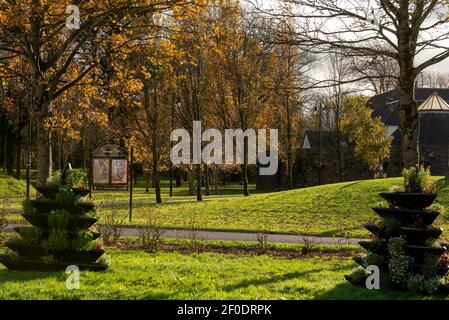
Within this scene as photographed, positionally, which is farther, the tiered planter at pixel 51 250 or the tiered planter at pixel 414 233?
the tiered planter at pixel 51 250

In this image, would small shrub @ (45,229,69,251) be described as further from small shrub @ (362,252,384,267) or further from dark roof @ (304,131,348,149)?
dark roof @ (304,131,348,149)

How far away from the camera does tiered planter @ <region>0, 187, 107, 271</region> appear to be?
28.9 feet

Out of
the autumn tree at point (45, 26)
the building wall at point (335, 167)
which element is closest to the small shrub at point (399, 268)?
the autumn tree at point (45, 26)

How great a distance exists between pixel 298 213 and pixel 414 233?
13877mm

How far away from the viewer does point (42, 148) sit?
12.2 metres

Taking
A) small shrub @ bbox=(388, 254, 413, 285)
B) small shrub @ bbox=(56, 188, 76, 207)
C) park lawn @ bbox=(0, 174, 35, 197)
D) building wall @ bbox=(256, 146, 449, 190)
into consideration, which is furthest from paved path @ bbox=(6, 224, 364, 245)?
building wall @ bbox=(256, 146, 449, 190)

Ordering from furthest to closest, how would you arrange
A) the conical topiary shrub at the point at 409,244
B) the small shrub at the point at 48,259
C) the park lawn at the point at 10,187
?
the park lawn at the point at 10,187 < the small shrub at the point at 48,259 < the conical topiary shrub at the point at 409,244

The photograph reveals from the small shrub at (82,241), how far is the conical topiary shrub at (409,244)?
177 inches

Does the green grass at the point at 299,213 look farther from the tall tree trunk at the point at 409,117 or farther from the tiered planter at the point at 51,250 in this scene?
the tiered planter at the point at 51,250

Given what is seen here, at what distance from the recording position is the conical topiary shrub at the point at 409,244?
7273 millimetres

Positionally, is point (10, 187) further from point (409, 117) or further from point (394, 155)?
point (394, 155)

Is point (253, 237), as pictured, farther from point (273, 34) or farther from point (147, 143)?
point (147, 143)

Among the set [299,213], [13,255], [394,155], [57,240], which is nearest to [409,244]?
[57,240]

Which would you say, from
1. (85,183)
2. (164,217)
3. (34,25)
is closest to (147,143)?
(164,217)
